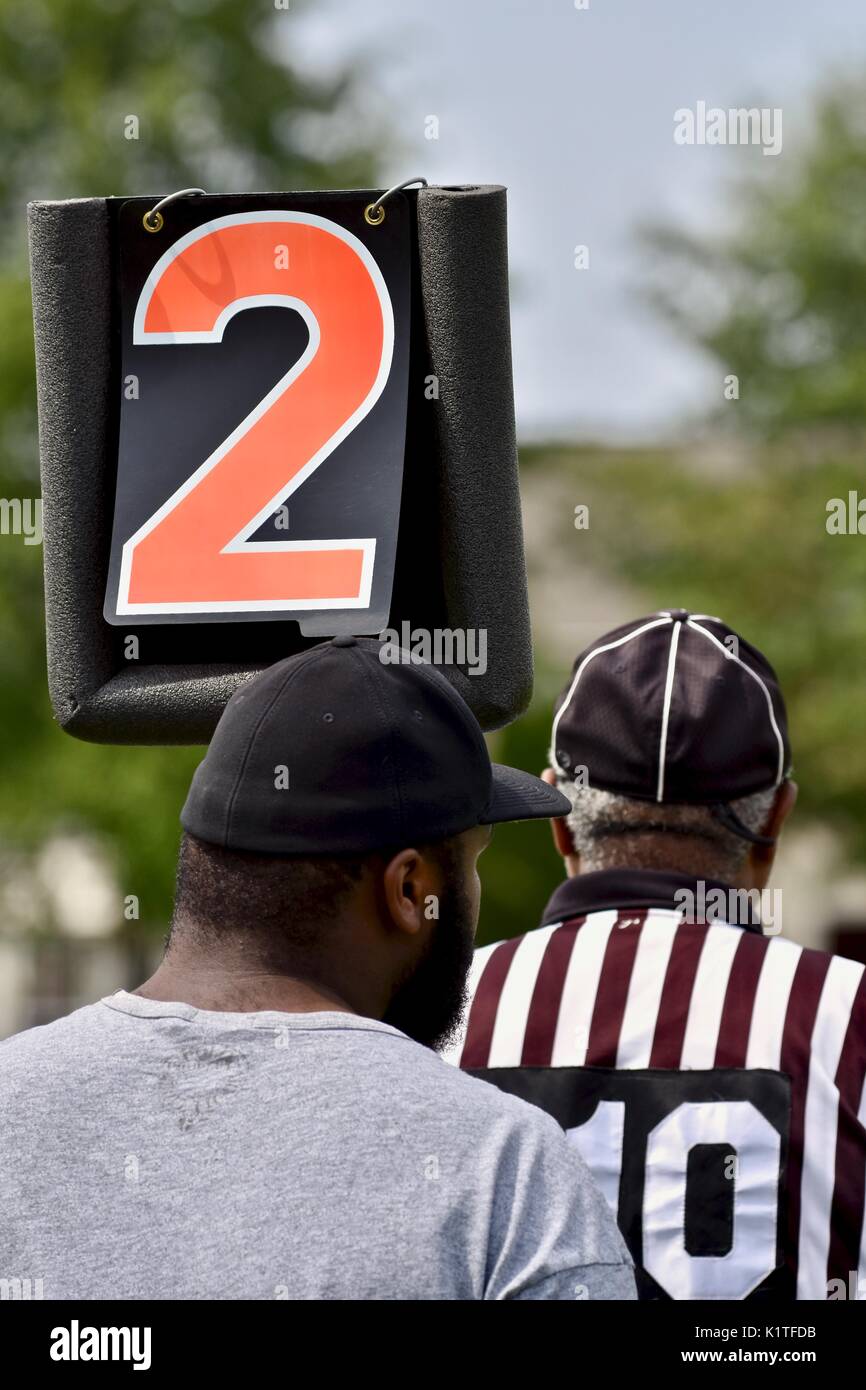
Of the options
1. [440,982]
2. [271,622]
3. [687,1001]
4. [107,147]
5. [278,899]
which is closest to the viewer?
[278,899]

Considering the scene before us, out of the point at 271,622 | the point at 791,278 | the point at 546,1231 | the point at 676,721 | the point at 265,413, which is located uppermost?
the point at 791,278

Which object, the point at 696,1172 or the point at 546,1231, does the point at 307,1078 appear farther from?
the point at 696,1172

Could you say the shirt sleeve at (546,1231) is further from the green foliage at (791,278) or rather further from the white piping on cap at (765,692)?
the green foliage at (791,278)

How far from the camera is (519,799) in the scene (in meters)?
1.94

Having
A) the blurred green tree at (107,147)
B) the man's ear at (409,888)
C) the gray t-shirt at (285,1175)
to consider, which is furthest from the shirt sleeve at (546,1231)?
the blurred green tree at (107,147)

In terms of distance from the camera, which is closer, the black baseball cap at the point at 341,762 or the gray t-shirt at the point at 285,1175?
the gray t-shirt at the point at 285,1175

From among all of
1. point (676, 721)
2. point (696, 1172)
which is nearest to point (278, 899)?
point (696, 1172)

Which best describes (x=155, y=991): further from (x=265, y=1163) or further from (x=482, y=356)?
(x=482, y=356)

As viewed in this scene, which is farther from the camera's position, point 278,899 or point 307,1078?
point 278,899

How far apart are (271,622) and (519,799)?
0.38 metres

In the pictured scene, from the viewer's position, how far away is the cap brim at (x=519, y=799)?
6.19ft

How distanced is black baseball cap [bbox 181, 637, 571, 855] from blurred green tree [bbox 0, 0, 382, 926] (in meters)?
12.4

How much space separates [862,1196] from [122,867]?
12508mm

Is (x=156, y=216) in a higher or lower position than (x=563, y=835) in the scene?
higher
